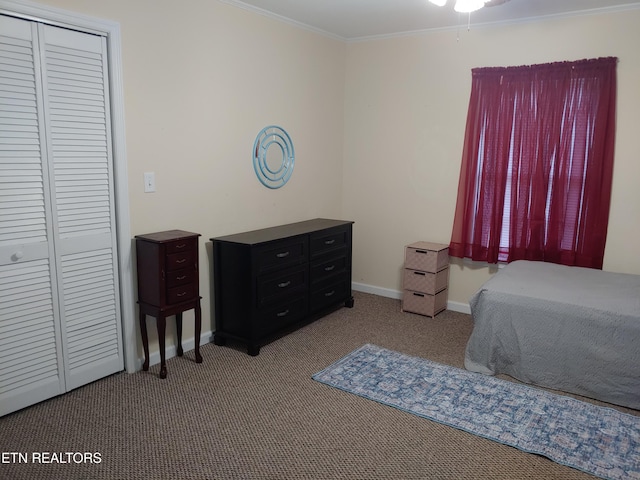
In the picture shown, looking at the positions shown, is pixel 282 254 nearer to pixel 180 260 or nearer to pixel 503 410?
pixel 180 260

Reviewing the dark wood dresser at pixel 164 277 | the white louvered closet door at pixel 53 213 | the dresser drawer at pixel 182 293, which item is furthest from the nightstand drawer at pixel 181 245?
the white louvered closet door at pixel 53 213

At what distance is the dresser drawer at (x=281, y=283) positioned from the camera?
3.34m

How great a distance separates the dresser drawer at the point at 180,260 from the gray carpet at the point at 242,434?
690 millimetres

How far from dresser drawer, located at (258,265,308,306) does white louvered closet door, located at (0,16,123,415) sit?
948 millimetres

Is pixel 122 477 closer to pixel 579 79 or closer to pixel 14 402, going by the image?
pixel 14 402

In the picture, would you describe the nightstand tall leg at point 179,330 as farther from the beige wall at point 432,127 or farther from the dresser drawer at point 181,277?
the beige wall at point 432,127

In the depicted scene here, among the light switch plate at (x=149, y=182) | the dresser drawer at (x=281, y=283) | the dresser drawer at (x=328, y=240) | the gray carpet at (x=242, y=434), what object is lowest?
the gray carpet at (x=242, y=434)

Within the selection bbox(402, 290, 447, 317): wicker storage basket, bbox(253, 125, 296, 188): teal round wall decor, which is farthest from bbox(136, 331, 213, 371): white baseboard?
bbox(402, 290, 447, 317): wicker storage basket

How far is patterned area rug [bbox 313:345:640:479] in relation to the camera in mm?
2281

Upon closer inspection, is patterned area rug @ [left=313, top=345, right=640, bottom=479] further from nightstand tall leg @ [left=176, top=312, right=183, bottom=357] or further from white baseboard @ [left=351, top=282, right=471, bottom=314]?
white baseboard @ [left=351, top=282, right=471, bottom=314]

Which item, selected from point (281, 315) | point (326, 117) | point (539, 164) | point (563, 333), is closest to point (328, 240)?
point (281, 315)

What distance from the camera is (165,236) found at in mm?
2947

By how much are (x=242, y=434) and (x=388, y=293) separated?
2.60m

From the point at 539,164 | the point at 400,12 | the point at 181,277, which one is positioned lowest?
the point at 181,277
